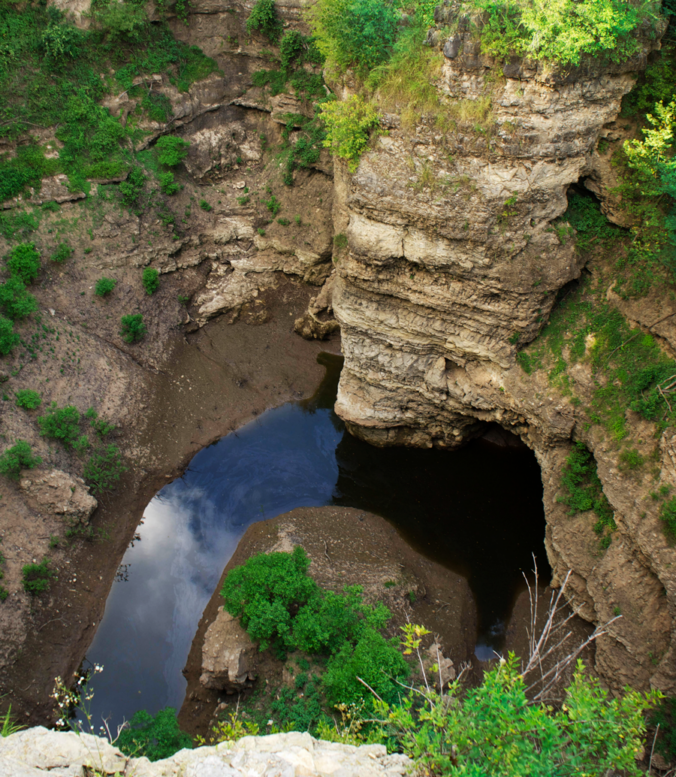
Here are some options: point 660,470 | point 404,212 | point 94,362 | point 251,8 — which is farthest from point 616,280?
point 251,8

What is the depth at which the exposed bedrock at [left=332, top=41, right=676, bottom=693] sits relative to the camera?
12891mm

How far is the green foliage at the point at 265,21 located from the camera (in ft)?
77.5

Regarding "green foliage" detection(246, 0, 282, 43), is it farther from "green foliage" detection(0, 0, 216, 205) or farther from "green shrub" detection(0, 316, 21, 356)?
"green shrub" detection(0, 316, 21, 356)

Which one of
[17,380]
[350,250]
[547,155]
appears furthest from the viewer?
[17,380]

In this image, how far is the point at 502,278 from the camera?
15.4 meters

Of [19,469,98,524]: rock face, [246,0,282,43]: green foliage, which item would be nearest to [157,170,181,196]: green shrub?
[246,0,282,43]: green foliage

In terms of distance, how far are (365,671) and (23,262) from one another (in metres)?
20.6

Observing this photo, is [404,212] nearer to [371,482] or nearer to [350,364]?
[350,364]

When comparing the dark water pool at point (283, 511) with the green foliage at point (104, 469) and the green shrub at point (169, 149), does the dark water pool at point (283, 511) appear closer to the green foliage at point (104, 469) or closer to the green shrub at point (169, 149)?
the green foliage at point (104, 469)

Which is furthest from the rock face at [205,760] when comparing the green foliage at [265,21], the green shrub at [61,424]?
the green foliage at [265,21]

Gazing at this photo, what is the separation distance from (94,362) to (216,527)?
909 cm

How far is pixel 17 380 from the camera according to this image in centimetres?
1945

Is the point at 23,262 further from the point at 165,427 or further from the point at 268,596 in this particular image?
the point at 268,596

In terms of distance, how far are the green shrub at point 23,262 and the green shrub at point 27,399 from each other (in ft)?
17.8
